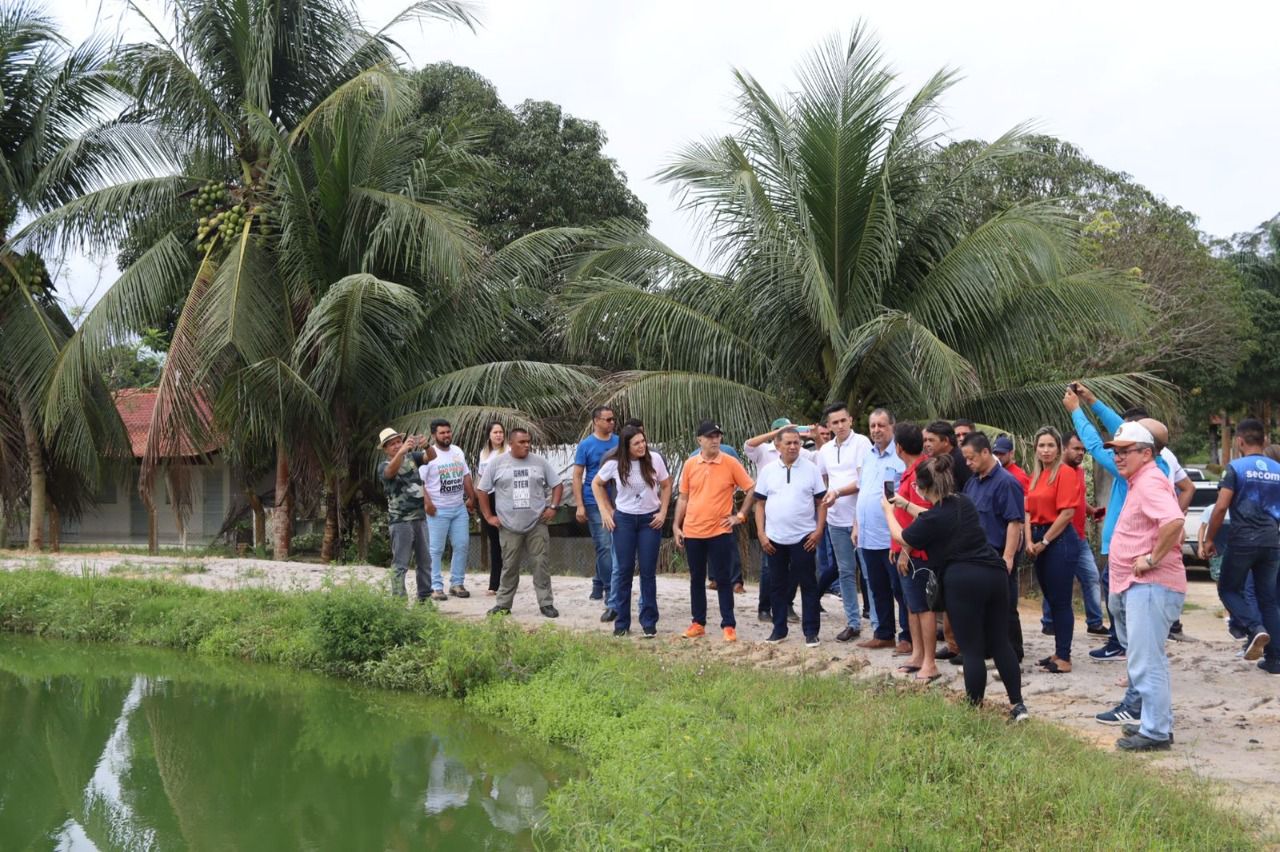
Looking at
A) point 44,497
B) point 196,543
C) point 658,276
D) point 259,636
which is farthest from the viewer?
point 196,543

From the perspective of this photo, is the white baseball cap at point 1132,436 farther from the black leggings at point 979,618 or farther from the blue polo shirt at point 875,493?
the blue polo shirt at point 875,493

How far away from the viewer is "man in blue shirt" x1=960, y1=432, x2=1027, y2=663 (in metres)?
7.44

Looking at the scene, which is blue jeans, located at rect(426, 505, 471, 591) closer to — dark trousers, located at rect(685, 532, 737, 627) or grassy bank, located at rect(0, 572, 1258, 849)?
grassy bank, located at rect(0, 572, 1258, 849)

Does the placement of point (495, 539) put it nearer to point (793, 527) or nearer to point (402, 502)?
point (402, 502)

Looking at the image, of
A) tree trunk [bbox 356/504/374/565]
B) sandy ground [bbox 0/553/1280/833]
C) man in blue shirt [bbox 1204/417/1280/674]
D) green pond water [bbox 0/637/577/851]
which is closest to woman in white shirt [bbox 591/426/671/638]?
sandy ground [bbox 0/553/1280/833]

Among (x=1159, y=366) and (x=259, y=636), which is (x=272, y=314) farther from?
(x=1159, y=366)

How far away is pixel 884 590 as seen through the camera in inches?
331

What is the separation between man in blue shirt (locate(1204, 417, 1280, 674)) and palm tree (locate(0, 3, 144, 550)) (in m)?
14.7

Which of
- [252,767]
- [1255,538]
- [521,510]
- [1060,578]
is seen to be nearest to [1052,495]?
[1060,578]

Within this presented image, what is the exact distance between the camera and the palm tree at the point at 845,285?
43.2 ft

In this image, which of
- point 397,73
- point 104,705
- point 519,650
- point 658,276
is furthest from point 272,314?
point 519,650

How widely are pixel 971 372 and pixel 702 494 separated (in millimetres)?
4587

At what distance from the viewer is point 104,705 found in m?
8.65

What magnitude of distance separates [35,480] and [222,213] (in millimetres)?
5332
